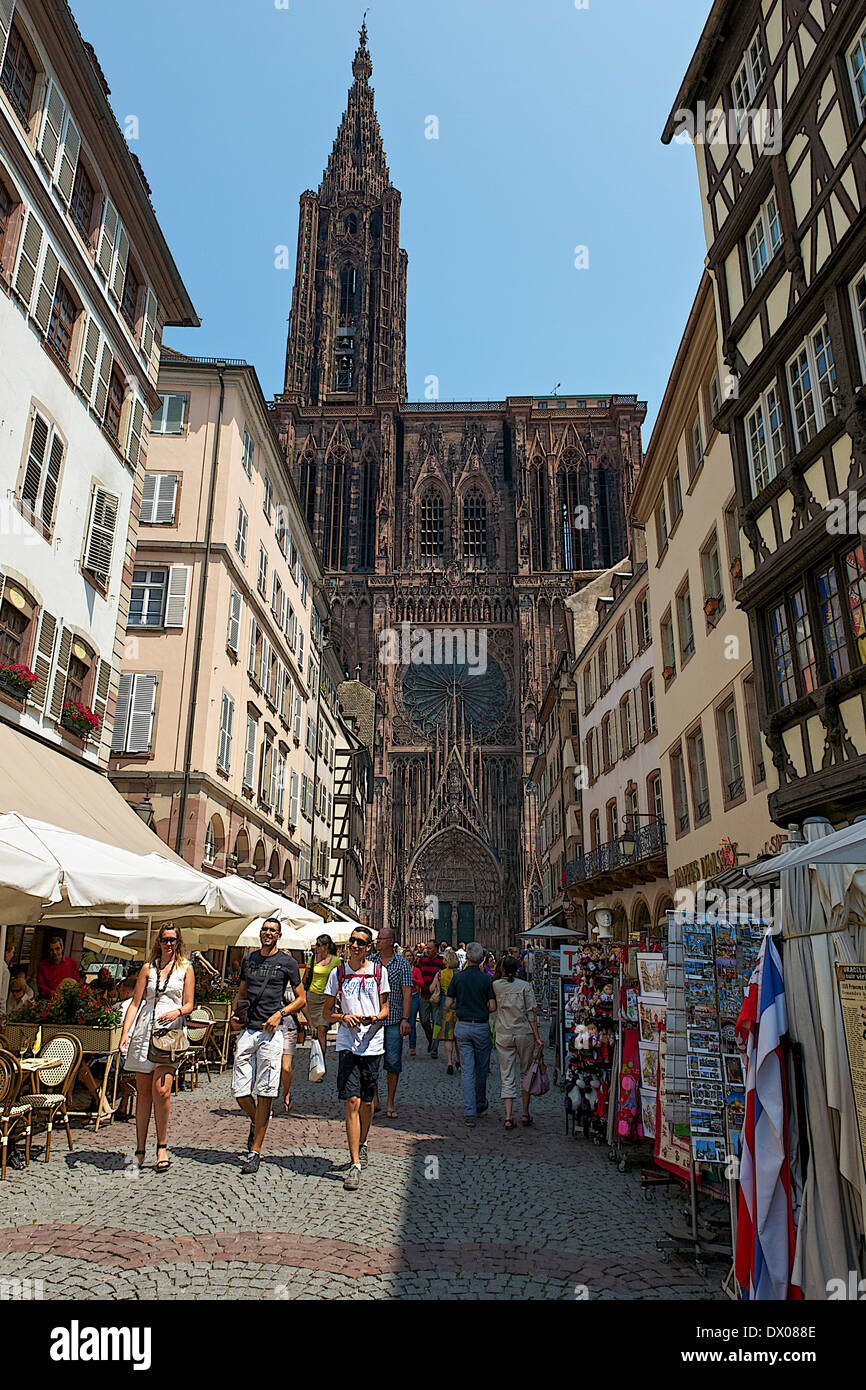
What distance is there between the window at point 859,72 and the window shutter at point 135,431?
11.7 m

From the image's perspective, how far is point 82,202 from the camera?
13875 mm

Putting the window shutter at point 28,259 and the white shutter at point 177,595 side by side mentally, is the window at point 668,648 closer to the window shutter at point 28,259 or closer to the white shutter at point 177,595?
the white shutter at point 177,595

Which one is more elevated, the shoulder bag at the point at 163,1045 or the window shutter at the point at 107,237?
the window shutter at the point at 107,237

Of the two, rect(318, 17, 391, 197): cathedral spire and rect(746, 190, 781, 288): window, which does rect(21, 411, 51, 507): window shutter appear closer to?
rect(746, 190, 781, 288): window

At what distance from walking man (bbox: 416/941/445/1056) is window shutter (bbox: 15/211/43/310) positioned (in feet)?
37.6

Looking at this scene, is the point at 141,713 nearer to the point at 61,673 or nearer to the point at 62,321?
the point at 61,673

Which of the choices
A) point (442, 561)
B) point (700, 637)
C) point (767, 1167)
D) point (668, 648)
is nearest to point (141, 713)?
point (668, 648)

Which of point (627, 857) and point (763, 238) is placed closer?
point (763, 238)

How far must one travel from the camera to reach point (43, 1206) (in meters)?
5.95

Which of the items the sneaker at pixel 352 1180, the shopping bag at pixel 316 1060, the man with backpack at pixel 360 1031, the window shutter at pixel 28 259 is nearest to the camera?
the sneaker at pixel 352 1180

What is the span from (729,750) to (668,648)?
170 inches

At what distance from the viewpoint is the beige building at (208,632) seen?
18.4 meters

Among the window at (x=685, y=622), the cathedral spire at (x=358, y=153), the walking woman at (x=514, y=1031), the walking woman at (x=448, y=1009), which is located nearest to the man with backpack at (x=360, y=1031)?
the walking woman at (x=514, y=1031)

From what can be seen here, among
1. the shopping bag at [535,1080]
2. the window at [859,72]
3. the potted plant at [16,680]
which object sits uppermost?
the window at [859,72]
